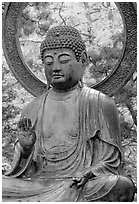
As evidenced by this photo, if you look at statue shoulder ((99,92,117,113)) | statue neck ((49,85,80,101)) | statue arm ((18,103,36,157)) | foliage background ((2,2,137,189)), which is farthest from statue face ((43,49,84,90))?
foliage background ((2,2,137,189))

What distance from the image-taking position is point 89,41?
14469 mm

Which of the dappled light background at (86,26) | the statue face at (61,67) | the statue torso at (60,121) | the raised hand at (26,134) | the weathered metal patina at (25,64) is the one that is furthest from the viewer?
the dappled light background at (86,26)

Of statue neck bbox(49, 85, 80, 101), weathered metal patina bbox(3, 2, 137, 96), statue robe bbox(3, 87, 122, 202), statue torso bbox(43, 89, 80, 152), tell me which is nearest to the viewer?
statue robe bbox(3, 87, 122, 202)

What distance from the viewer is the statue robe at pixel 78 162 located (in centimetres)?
775

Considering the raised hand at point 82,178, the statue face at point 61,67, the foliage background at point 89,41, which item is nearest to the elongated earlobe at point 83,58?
the statue face at point 61,67

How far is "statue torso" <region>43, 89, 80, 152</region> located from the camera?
8367 millimetres

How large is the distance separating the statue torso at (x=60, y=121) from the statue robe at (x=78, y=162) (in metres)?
0.05

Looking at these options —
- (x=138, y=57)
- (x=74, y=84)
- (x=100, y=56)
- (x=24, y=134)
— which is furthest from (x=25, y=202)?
(x=100, y=56)

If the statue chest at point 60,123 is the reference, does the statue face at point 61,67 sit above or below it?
above

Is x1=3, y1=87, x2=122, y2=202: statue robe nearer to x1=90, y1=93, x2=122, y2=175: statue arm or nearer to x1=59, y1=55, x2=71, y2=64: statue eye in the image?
x1=90, y1=93, x2=122, y2=175: statue arm

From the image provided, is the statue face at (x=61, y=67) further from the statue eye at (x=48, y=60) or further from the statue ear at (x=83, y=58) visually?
the statue ear at (x=83, y=58)

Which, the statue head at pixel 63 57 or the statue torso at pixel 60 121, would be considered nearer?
the statue torso at pixel 60 121

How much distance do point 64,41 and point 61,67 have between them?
28 cm

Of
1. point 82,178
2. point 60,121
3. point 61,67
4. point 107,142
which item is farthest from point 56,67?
point 82,178
